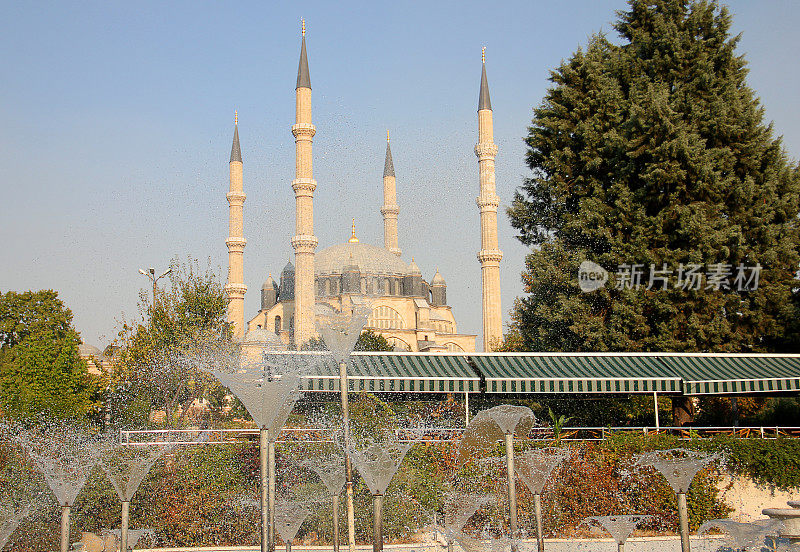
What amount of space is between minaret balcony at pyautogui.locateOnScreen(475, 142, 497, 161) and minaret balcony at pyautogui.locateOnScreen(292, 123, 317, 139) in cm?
768

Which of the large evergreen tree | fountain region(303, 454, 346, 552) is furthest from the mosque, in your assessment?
fountain region(303, 454, 346, 552)

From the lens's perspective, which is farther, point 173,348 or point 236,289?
point 236,289

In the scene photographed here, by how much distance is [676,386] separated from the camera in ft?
42.4

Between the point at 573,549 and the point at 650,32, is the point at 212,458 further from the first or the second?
the point at 650,32

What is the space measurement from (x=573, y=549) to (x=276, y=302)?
44.3 m

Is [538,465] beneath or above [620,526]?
above

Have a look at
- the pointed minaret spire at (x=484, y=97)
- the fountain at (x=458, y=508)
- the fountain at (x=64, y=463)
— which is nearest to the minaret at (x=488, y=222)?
the pointed minaret spire at (x=484, y=97)

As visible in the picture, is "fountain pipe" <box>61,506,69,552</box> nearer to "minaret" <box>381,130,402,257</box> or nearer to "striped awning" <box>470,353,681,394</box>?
"striped awning" <box>470,353,681,394</box>

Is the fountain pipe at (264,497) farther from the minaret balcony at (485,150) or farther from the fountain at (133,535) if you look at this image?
the minaret balcony at (485,150)

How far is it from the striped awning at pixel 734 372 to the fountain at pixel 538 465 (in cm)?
315

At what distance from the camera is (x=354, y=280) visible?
164ft

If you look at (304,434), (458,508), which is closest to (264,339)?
(304,434)

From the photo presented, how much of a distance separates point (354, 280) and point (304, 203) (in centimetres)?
1603

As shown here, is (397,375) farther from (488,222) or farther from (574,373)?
(488,222)
